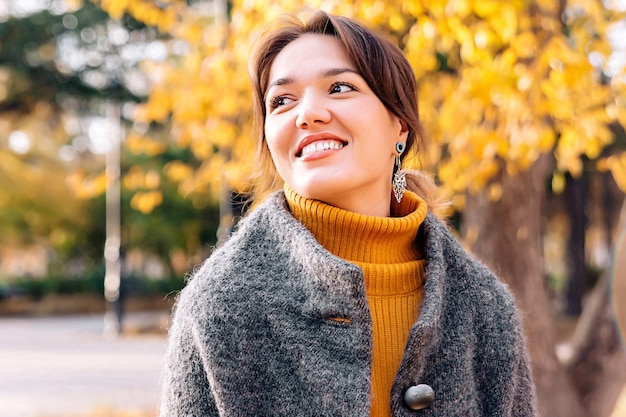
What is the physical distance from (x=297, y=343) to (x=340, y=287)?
0.13m

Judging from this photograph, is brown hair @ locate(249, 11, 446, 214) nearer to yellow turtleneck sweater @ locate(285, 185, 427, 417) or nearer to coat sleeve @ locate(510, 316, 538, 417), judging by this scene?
yellow turtleneck sweater @ locate(285, 185, 427, 417)

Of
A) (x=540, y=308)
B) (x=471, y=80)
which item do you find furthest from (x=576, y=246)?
(x=471, y=80)

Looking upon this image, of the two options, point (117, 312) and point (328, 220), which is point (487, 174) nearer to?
point (328, 220)

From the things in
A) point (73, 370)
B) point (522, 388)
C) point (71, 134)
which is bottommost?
point (73, 370)

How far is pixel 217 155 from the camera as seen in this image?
5.43 meters

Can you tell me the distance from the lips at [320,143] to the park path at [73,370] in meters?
3.06

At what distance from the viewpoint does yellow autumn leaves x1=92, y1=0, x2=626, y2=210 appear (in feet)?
10.3

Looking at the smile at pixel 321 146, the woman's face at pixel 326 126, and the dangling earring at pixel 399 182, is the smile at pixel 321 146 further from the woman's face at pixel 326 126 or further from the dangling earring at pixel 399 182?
the dangling earring at pixel 399 182

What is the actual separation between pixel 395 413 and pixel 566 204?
1704 cm

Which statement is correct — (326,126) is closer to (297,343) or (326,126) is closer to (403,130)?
(403,130)

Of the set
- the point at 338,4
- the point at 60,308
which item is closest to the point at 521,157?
the point at 338,4

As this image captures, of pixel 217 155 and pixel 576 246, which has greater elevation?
pixel 217 155

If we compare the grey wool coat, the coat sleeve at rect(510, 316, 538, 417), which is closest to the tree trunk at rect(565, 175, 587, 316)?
the coat sleeve at rect(510, 316, 538, 417)

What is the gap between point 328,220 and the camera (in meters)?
1.51
